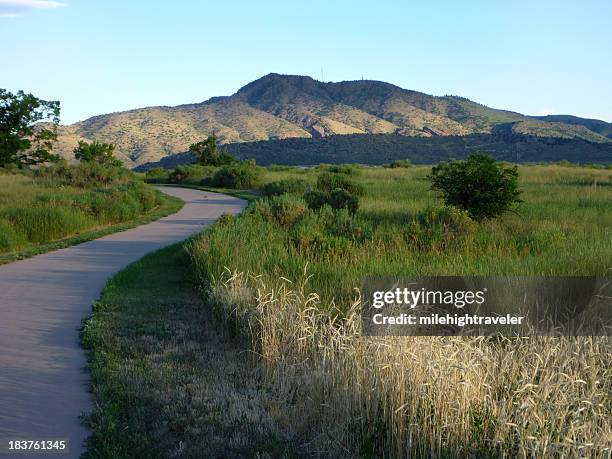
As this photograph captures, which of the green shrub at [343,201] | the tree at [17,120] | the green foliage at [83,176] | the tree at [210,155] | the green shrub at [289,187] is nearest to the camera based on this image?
the green shrub at [343,201]

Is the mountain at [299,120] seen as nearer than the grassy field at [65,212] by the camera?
No

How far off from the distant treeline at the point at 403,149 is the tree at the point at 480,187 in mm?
72304

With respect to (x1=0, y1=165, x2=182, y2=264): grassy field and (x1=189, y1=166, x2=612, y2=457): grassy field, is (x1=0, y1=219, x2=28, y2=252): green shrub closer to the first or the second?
(x1=0, y1=165, x2=182, y2=264): grassy field

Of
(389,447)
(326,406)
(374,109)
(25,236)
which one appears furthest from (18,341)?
(374,109)

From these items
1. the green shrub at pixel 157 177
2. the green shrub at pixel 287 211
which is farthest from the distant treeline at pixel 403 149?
the green shrub at pixel 287 211

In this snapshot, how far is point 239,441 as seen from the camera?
16.7ft

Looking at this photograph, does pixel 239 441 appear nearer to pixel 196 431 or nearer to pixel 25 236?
pixel 196 431

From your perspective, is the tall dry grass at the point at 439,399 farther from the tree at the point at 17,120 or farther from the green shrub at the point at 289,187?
the tree at the point at 17,120

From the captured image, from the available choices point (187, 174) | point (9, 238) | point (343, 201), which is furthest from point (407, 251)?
point (187, 174)

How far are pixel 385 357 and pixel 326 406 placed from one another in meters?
0.66

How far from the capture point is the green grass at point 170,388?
198 inches

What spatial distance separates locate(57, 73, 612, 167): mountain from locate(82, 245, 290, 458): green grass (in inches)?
4153

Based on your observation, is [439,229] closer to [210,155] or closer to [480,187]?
[480,187]

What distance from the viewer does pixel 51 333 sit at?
7824mm
